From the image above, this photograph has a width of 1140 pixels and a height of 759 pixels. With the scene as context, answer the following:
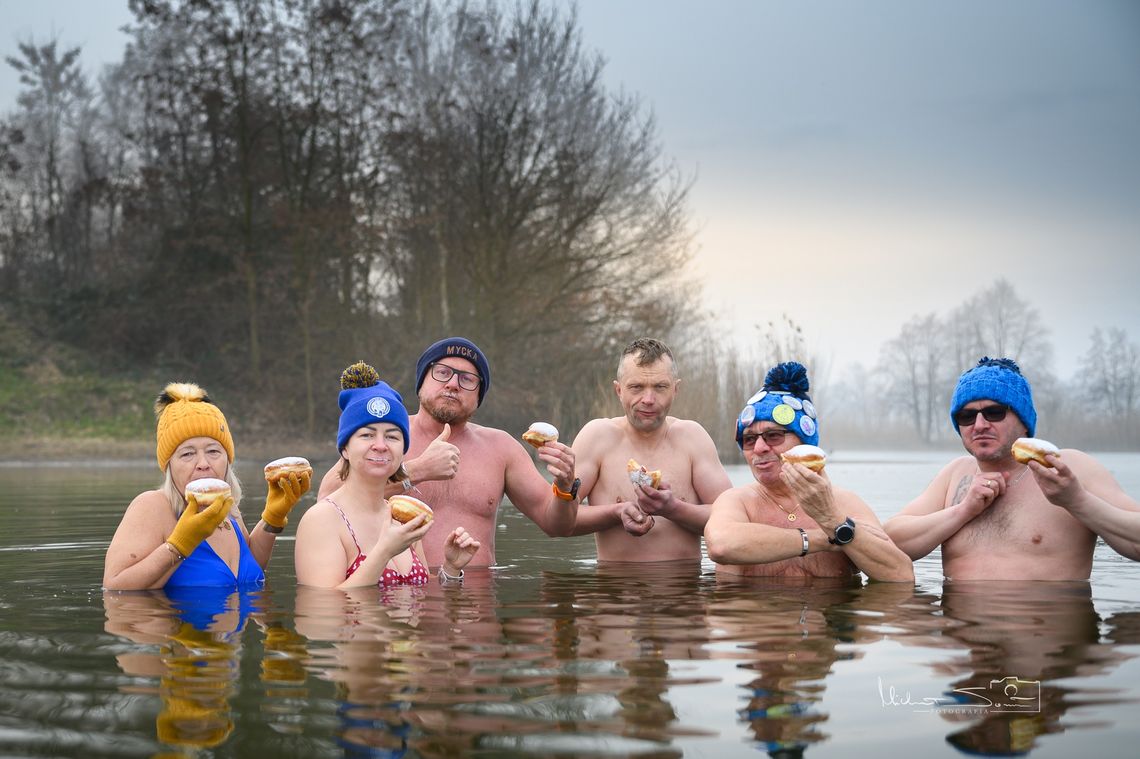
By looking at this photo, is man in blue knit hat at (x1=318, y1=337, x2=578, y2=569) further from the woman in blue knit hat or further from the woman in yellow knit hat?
the woman in yellow knit hat

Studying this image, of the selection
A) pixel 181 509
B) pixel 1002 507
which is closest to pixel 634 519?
pixel 1002 507

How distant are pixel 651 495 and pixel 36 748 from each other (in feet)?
14.6

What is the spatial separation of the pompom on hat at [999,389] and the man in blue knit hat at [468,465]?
2253 mm

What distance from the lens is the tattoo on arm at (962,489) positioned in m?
6.57

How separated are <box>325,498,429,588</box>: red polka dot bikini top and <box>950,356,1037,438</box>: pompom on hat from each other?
297 cm

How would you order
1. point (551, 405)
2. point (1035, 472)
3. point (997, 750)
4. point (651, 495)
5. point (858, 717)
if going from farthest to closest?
point (551, 405)
point (651, 495)
point (1035, 472)
point (858, 717)
point (997, 750)

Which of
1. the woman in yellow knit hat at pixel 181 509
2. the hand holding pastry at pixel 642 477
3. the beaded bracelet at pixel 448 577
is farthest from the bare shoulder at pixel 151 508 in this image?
the hand holding pastry at pixel 642 477

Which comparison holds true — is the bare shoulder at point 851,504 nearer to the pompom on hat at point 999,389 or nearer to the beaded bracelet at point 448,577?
the pompom on hat at point 999,389

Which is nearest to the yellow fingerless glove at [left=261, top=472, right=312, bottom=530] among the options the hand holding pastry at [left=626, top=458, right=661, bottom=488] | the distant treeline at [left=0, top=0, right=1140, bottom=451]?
the hand holding pastry at [left=626, top=458, right=661, bottom=488]

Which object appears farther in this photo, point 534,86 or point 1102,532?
point 534,86

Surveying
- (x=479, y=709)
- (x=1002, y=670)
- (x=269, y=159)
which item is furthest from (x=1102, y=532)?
(x=269, y=159)

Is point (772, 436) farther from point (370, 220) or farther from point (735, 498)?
point (370, 220)

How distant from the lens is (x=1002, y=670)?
4328mm

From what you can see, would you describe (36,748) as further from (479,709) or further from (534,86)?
(534,86)
